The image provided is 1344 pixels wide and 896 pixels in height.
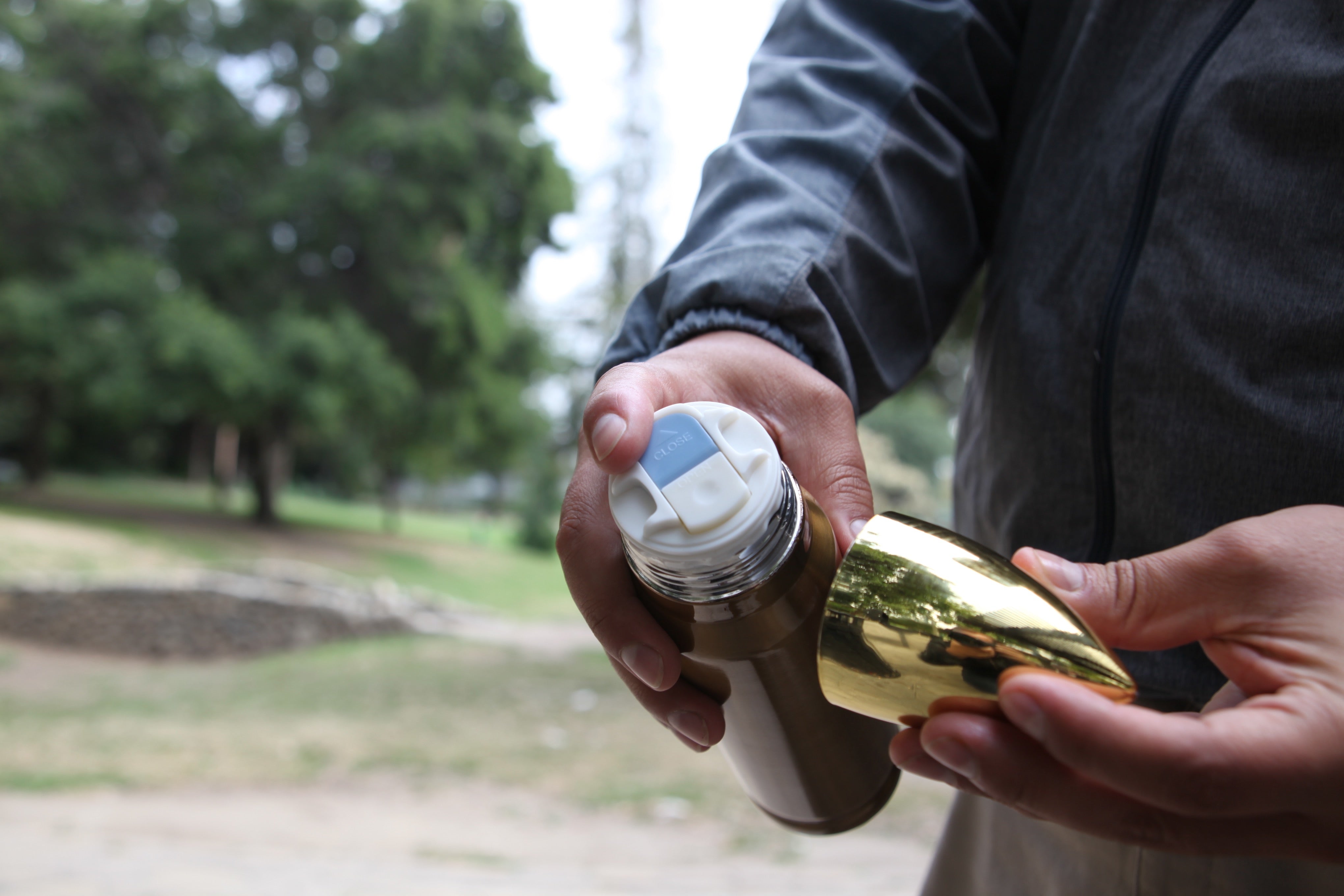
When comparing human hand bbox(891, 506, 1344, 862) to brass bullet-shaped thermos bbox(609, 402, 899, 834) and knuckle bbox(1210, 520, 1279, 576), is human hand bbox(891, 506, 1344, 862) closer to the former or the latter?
knuckle bbox(1210, 520, 1279, 576)

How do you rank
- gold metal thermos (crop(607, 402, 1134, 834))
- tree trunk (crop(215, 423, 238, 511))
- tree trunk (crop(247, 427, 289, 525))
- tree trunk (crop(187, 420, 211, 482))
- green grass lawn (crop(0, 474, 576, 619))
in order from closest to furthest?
gold metal thermos (crop(607, 402, 1134, 834))
green grass lawn (crop(0, 474, 576, 619))
tree trunk (crop(247, 427, 289, 525))
tree trunk (crop(215, 423, 238, 511))
tree trunk (crop(187, 420, 211, 482))

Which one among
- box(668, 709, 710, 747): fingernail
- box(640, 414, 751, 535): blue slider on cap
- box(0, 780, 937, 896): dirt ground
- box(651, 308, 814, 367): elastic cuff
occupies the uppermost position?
box(651, 308, 814, 367): elastic cuff

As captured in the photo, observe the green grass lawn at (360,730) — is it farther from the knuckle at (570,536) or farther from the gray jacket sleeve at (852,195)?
the knuckle at (570,536)

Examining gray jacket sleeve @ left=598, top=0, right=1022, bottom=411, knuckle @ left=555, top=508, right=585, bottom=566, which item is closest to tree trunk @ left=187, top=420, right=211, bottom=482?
gray jacket sleeve @ left=598, top=0, right=1022, bottom=411

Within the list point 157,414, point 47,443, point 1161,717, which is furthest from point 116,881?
point 47,443

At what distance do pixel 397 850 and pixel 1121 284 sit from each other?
10.3ft

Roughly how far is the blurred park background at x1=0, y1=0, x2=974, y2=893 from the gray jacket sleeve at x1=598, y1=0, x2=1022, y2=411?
8.79 ft

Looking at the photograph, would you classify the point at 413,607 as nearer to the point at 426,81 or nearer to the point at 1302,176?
the point at 426,81

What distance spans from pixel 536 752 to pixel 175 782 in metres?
1.67

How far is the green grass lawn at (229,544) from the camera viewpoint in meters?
8.62

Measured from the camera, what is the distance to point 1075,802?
1.64 ft

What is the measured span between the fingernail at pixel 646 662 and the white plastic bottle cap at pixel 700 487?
11cm

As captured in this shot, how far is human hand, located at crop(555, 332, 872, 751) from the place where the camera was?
0.63m

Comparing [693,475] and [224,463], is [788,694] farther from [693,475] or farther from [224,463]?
[224,463]
